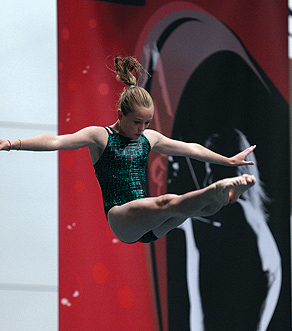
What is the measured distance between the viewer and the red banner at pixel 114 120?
3994mm

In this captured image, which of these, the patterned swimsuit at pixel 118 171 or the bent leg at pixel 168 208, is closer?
the bent leg at pixel 168 208

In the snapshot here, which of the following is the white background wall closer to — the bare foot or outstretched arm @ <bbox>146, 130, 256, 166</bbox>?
outstretched arm @ <bbox>146, 130, 256, 166</bbox>

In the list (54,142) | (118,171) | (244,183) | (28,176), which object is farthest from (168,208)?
(28,176)

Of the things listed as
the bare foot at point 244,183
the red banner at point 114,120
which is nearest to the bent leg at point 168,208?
the bare foot at point 244,183

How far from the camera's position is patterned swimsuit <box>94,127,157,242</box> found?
8.63 feet

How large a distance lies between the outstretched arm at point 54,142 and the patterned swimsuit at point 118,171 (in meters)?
0.09

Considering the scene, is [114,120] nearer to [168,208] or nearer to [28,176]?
[28,176]

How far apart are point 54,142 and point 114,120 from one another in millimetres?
1694

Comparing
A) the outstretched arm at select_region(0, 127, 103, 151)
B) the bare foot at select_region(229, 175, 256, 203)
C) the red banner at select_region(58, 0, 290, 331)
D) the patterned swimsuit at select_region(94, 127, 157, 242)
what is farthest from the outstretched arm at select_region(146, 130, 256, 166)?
the red banner at select_region(58, 0, 290, 331)

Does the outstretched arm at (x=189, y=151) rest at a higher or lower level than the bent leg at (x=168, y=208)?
higher

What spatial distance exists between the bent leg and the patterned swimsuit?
91mm

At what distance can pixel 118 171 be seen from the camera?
8.66 feet

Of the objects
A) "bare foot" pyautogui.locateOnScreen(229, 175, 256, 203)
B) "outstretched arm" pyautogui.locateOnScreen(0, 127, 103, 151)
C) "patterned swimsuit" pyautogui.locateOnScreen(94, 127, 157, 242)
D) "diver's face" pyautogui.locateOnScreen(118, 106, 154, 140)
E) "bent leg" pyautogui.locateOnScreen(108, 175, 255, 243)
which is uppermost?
"diver's face" pyautogui.locateOnScreen(118, 106, 154, 140)

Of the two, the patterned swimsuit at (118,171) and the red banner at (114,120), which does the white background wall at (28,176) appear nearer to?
the red banner at (114,120)
